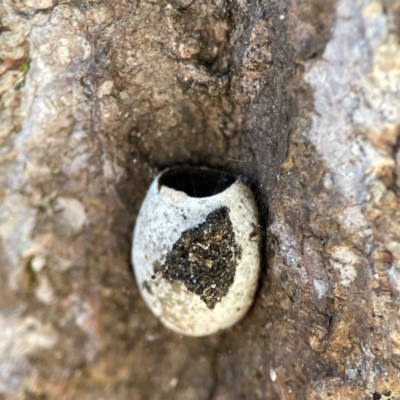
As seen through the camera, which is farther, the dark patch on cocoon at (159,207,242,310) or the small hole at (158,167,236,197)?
the small hole at (158,167,236,197)

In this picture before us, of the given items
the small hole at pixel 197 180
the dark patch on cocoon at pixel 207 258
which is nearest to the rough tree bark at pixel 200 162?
the small hole at pixel 197 180

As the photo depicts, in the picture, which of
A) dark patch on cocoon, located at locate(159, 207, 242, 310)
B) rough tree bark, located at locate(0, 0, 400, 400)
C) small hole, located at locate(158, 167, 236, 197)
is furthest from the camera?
small hole, located at locate(158, 167, 236, 197)

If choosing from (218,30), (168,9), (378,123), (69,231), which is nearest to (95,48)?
(168,9)

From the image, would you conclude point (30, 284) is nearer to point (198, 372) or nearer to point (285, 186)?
point (198, 372)

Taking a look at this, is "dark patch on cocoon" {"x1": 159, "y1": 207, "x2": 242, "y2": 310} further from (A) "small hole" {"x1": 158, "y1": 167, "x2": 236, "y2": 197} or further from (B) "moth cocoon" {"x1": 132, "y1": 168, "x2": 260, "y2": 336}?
(A) "small hole" {"x1": 158, "y1": 167, "x2": 236, "y2": 197}

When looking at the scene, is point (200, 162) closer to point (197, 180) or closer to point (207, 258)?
point (197, 180)

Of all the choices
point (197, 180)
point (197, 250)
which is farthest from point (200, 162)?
point (197, 250)

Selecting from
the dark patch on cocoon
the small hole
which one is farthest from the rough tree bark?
the dark patch on cocoon

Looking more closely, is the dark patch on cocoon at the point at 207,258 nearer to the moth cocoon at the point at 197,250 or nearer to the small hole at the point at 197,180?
the moth cocoon at the point at 197,250
